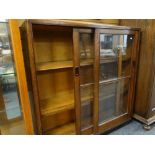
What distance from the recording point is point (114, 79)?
1.66 m

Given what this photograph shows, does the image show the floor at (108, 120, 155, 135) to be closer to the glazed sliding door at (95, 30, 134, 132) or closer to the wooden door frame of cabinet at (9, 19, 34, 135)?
the glazed sliding door at (95, 30, 134, 132)

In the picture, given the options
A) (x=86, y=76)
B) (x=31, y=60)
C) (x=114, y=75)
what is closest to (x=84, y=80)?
(x=86, y=76)

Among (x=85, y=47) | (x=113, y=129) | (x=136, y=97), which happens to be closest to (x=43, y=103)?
(x=85, y=47)

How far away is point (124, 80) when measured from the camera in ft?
5.90

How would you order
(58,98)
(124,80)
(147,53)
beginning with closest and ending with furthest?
1. (58,98)
2. (147,53)
3. (124,80)

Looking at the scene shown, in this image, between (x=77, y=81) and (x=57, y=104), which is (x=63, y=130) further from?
(x=77, y=81)

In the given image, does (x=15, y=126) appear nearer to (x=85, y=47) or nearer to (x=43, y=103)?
(x=43, y=103)

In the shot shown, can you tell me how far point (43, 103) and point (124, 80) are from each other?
3.55ft

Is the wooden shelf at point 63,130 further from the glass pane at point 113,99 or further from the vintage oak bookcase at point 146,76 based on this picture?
the vintage oak bookcase at point 146,76

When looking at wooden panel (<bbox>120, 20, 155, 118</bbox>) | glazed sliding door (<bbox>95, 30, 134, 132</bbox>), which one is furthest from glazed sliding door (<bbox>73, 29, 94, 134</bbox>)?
wooden panel (<bbox>120, 20, 155, 118</bbox>)

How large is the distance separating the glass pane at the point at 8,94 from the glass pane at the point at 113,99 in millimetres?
933

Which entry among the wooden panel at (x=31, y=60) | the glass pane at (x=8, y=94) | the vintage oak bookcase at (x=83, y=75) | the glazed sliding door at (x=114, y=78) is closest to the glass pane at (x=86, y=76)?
the vintage oak bookcase at (x=83, y=75)

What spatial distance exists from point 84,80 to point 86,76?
54mm
